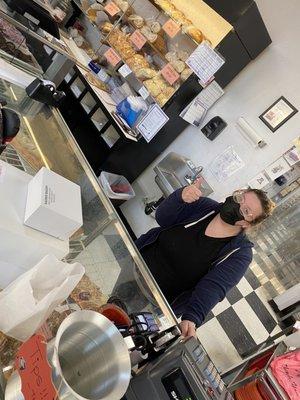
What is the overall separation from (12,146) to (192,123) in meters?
2.44

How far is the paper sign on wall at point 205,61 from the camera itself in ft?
10.9

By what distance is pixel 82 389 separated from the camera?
38.6 inches

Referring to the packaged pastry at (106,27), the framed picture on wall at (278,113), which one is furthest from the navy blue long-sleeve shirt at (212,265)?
the packaged pastry at (106,27)

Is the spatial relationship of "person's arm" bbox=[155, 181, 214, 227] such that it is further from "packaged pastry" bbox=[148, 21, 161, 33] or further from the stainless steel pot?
"packaged pastry" bbox=[148, 21, 161, 33]

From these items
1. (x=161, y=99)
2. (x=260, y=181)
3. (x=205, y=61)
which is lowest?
(x=161, y=99)

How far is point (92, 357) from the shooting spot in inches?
40.7

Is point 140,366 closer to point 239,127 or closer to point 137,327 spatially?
point 137,327

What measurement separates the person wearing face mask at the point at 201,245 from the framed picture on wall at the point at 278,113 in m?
1.56

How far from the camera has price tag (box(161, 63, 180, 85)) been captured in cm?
367

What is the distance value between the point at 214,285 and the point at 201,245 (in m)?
0.27

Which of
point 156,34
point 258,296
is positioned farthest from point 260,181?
point 156,34

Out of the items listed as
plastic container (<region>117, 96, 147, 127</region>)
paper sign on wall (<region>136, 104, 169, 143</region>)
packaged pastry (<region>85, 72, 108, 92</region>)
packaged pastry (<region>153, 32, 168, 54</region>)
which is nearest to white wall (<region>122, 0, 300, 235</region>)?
paper sign on wall (<region>136, 104, 169, 143</region>)

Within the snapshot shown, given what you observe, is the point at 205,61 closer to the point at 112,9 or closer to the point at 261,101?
the point at 261,101

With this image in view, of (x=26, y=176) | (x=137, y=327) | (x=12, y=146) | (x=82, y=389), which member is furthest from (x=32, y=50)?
(x=82, y=389)
